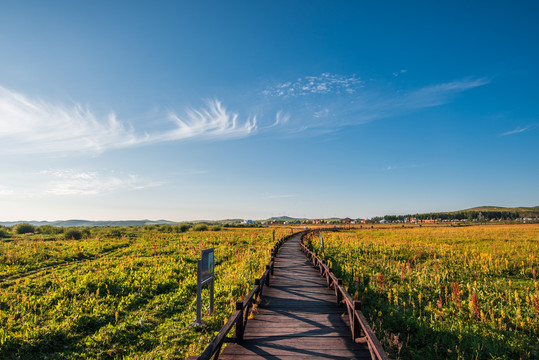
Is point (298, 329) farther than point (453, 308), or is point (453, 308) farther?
point (453, 308)

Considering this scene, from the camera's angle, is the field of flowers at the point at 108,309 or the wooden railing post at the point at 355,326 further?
the field of flowers at the point at 108,309

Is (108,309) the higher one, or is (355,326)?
(355,326)

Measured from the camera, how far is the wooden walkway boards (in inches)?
207

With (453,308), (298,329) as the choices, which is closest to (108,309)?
(298,329)

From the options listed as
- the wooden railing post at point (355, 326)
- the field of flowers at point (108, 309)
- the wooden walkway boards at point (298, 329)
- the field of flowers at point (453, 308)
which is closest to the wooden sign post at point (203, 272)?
the field of flowers at point (108, 309)

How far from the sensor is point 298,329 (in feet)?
21.1

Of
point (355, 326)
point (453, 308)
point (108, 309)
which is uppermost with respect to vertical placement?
point (355, 326)

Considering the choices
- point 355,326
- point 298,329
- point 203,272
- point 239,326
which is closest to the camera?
point 239,326

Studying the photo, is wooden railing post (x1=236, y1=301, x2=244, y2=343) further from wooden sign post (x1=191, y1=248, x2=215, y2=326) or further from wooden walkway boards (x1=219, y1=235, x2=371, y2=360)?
wooden sign post (x1=191, y1=248, x2=215, y2=326)

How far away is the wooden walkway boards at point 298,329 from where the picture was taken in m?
5.25

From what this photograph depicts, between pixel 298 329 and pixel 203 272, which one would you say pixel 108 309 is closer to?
pixel 203 272

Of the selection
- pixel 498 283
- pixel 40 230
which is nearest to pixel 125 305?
pixel 498 283

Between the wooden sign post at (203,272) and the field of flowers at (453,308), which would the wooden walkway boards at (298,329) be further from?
the wooden sign post at (203,272)

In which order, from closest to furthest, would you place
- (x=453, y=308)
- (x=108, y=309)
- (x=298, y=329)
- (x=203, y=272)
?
(x=298, y=329) < (x=203, y=272) < (x=453, y=308) < (x=108, y=309)
